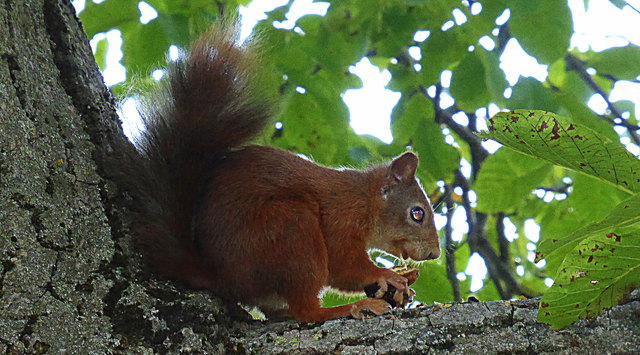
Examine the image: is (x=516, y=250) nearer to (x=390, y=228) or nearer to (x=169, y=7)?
(x=390, y=228)

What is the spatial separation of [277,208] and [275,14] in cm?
97

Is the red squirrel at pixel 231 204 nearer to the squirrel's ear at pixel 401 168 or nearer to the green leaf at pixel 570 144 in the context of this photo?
the squirrel's ear at pixel 401 168

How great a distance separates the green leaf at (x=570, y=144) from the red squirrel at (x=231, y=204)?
80 centimetres

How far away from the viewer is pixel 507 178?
8.98ft

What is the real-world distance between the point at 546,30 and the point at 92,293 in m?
→ 1.76

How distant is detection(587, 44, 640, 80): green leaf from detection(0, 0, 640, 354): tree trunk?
1.52 metres

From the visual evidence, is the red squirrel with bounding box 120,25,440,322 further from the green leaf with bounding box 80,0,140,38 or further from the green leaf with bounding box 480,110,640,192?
the green leaf with bounding box 480,110,640,192

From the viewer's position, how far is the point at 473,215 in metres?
3.68

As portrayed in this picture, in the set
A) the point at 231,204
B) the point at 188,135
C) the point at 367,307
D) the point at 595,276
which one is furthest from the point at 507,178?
the point at 595,276

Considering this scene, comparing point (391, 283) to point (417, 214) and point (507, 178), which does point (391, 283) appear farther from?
point (507, 178)

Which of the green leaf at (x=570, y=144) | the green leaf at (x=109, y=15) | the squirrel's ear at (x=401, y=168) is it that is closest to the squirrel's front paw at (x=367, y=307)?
the green leaf at (x=570, y=144)

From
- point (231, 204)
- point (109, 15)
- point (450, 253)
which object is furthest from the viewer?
point (450, 253)

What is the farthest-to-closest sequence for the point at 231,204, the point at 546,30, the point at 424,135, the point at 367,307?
1. the point at 424,135
2. the point at 546,30
3. the point at 231,204
4. the point at 367,307

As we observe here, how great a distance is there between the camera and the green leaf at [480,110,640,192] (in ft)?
4.11
